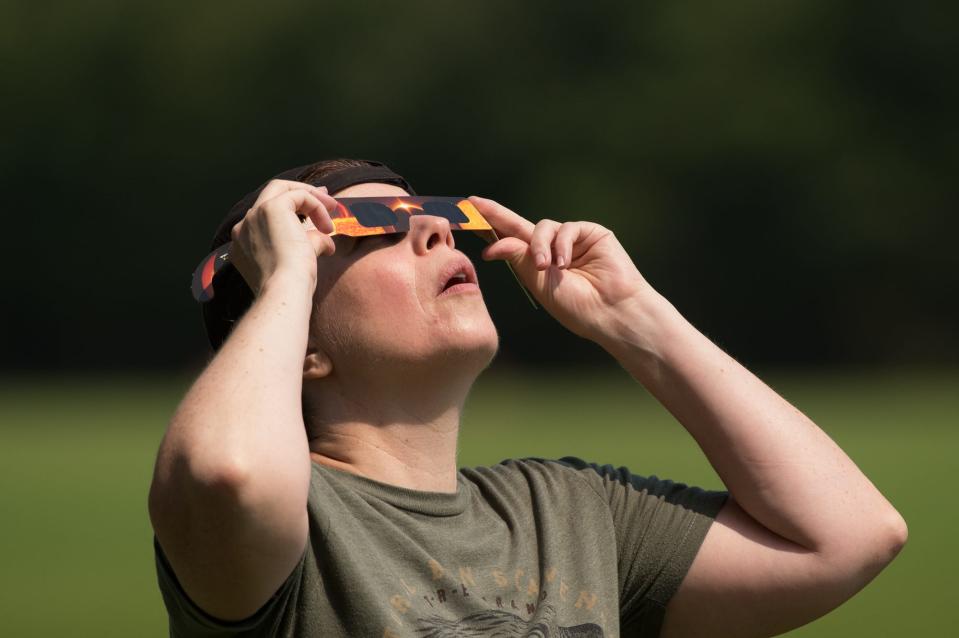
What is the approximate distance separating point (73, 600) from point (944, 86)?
89.6 ft

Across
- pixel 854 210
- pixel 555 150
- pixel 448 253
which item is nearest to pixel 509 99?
pixel 555 150

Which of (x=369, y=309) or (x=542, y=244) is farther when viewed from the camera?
(x=542, y=244)

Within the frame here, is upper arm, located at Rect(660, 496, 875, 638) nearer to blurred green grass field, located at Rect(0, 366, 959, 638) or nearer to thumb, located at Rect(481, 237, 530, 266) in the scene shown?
thumb, located at Rect(481, 237, 530, 266)

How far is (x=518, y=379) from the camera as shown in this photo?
27922mm

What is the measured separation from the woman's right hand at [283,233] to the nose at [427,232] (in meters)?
0.18

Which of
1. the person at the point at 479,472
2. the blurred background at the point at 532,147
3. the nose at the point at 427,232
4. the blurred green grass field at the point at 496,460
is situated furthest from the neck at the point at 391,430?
the blurred background at the point at 532,147

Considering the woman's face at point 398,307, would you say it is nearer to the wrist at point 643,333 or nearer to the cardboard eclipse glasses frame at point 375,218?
the cardboard eclipse glasses frame at point 375,218

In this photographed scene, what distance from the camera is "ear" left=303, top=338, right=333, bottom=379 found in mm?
3066

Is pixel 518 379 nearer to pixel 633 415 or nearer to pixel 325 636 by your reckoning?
pixel 633 415

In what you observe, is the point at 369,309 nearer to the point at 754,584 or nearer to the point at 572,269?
the point at 572,269

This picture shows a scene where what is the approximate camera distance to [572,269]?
3438 millimetres

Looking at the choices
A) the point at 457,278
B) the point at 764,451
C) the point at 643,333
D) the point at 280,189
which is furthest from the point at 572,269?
the point at 280,189

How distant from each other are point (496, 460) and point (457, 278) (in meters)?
9.78

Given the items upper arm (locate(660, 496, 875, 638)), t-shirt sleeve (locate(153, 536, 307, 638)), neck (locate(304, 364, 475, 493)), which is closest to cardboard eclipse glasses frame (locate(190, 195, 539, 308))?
neck (locate(304, 364, 475, 493))
